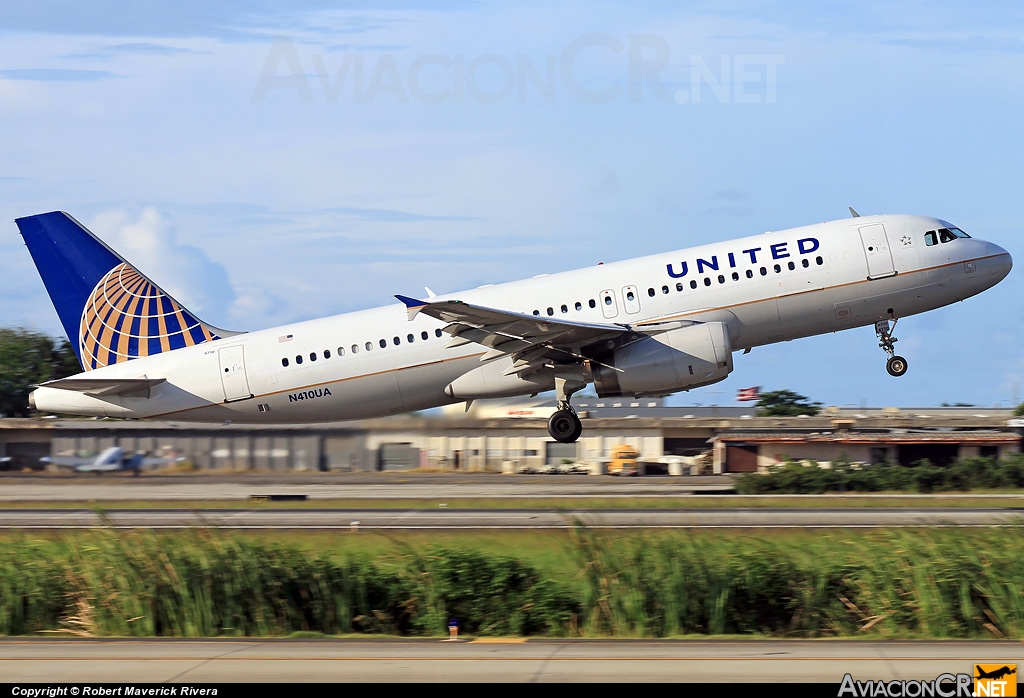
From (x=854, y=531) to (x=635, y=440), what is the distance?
42227mm

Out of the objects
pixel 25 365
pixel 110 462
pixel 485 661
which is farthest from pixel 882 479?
pixel 25 365

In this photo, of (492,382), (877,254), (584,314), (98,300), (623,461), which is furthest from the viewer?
(623,461)

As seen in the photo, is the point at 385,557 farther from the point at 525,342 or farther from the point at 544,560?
the point at 525,342

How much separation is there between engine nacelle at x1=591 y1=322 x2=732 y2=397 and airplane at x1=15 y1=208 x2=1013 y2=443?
0.04 metres

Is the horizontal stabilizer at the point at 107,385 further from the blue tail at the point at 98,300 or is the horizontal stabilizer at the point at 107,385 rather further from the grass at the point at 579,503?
the grass at the point at 579,503

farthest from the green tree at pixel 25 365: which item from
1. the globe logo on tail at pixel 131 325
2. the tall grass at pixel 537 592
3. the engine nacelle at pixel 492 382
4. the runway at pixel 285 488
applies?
the tall grass at pixel 537 592

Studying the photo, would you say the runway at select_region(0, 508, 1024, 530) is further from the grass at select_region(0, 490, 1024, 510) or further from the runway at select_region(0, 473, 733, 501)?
the runway at select_region(0, 473, 733, 501)

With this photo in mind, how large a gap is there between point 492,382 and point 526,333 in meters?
2.62

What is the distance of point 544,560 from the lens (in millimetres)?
22531

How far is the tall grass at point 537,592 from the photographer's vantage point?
61.5 ft

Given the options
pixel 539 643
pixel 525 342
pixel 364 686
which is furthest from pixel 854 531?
pixel 364 686

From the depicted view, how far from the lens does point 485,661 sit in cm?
1248

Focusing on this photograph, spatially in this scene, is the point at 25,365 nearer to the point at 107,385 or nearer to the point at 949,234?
the point at 107,385

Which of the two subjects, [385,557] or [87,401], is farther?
[87,401]
